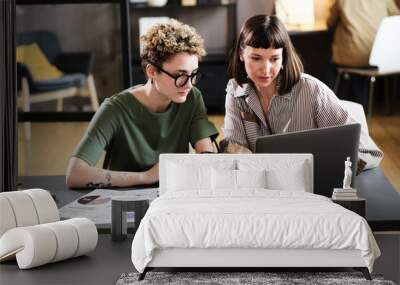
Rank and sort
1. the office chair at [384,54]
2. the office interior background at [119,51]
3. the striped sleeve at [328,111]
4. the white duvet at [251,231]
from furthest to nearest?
the office chair at [384,54] → the office interior background at [119,51] → the striped sleeve at [328,111] → the white duvet at [251,231]

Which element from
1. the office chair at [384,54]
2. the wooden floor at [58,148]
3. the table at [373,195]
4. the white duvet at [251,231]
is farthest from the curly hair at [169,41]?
the office chair at [384,54]

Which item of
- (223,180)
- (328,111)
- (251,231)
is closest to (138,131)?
(223,180)

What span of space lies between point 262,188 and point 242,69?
31.2 inches

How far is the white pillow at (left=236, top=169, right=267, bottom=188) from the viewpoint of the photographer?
3547mm

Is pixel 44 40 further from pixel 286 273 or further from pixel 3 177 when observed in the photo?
pixel 286 273

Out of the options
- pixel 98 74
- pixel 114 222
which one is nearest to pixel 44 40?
pixel 98 74

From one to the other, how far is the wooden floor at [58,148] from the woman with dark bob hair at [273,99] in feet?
5.63

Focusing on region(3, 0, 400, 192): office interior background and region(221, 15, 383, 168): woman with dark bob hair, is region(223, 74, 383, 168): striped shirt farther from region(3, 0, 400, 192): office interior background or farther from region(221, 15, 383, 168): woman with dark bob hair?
region(3, 0, 400, 192): office interior background

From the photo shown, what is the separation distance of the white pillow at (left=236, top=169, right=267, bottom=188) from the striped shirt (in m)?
0.44

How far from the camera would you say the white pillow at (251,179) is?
11.6ft

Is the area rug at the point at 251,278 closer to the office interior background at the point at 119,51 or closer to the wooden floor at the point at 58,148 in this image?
the office interior background at the point at 119,51

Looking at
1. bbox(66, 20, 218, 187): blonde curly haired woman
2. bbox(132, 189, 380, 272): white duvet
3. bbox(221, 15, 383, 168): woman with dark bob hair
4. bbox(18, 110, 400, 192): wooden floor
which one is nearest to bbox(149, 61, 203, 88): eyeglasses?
bbox(66, 20, 218, 187): blonde curly haired woman

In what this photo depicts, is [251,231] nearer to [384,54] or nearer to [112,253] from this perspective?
[112,253]

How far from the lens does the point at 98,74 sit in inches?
195
